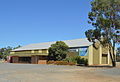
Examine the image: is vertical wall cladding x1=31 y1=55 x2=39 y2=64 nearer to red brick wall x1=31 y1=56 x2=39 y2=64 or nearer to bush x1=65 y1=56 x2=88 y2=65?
red brick wall x1=31 y1=56 x2=39 y2=64

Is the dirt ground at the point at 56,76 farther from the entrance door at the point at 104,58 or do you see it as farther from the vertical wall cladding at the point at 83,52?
the entrance door at the point at 104,58

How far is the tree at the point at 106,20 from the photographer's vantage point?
119 feet

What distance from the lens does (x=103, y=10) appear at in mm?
37094

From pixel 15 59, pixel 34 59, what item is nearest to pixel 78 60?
pixel 34 59

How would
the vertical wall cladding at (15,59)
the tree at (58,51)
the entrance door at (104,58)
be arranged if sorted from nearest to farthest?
1. the tree at (58,51)
2. the entrance door at (104,58)
3. the vertical wall cladding at (15,59)

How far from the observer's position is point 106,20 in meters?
36.2

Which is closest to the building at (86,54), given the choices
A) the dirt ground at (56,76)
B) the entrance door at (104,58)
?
the entrance door at (104,58)

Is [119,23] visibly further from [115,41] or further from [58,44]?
[58,44]

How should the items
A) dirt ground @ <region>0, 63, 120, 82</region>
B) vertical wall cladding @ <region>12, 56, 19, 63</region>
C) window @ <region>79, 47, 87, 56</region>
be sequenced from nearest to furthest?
dirt ground @ <region>0, 63, 120, 82</region> < window @ <region>79, 47, 87, 56</region> < vertical wall cladding @ <region>12, 56, 19, 63</region>

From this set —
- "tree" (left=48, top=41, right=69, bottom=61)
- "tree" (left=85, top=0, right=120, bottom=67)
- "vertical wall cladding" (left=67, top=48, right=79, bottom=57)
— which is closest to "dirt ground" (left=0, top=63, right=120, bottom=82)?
"tree" (left=85, top=0, right=120, bottom=67)

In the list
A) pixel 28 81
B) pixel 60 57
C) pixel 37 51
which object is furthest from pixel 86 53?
pixel 28 81

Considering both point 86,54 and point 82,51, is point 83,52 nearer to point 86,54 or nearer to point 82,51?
point 82,51

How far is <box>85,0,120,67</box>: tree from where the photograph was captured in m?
36.3

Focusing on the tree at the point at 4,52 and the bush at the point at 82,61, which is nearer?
the bush at the point at 82,61
